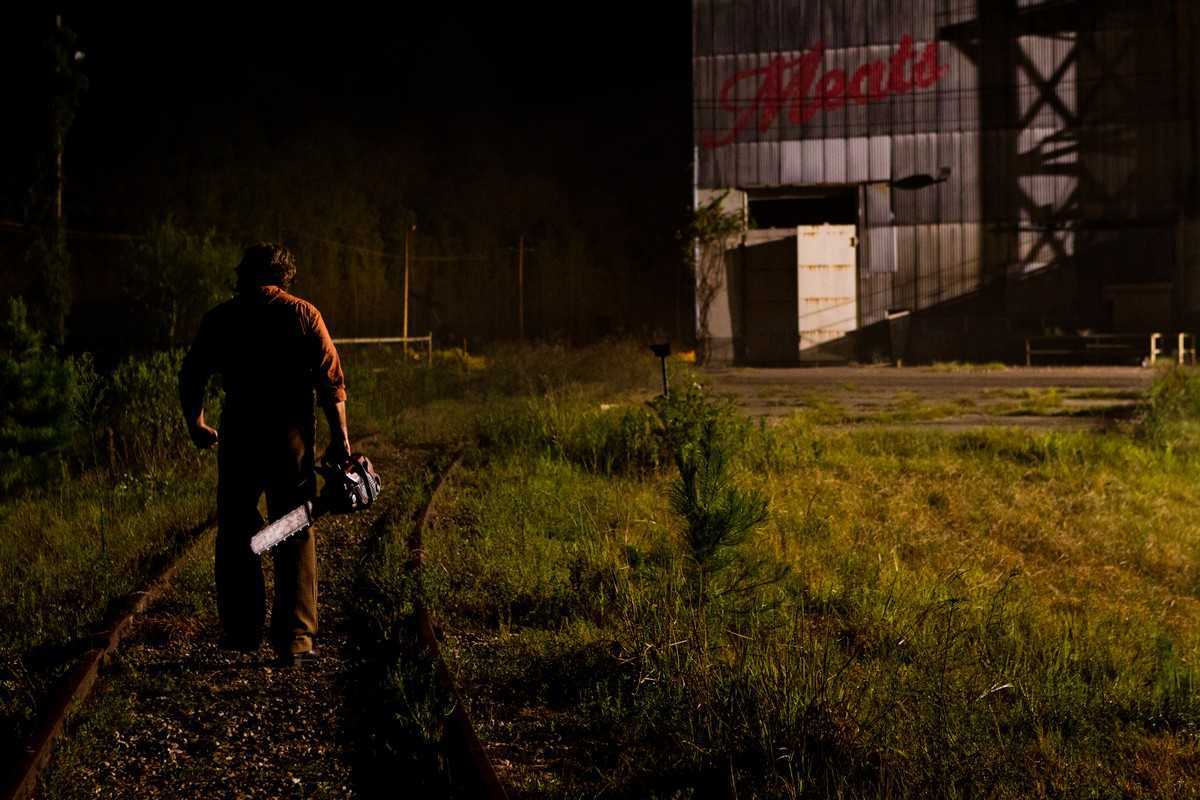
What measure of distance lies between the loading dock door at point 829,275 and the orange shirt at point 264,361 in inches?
1223

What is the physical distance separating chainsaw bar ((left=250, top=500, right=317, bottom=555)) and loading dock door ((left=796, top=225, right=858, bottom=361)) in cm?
3122

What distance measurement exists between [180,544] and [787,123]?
3077 cm

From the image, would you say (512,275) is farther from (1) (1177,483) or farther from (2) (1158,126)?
(1) (1177,483)

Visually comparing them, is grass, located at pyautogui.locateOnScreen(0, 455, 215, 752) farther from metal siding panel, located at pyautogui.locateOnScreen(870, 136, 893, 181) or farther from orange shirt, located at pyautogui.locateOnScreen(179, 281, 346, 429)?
metal siding panel, located at pyautogui.locateOnScreen(870, 136, 893, 181)

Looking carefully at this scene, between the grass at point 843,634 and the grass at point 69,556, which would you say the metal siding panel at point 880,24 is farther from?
the grass at point 69,556

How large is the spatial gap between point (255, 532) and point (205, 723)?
0.90 m

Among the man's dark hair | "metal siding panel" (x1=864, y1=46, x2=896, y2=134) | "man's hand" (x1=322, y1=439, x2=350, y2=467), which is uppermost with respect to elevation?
"metal siding panel" (x1=864, y1=46, x2=896, y2=134)

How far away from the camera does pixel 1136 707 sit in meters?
5.40

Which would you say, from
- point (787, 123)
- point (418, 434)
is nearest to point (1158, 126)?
point (787, 123)

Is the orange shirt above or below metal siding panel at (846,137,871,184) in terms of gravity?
below

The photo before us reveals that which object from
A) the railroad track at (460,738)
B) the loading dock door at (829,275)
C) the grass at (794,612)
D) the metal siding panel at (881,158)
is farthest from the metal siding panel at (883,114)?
the railroad track at (460,738)

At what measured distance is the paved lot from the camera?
672 inches

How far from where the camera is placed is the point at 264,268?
5.18 m

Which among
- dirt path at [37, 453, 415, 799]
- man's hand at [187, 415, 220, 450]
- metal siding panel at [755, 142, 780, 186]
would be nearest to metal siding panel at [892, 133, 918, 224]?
metal siding panel at [755, 142, 780, 186]
